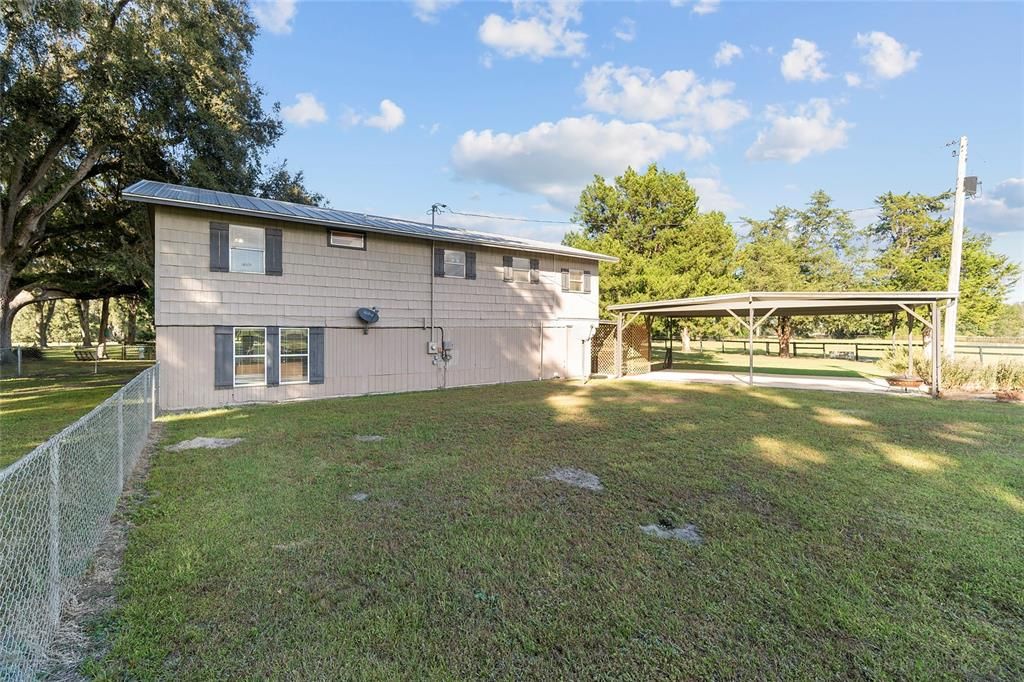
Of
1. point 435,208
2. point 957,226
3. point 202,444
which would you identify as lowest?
point 202,444

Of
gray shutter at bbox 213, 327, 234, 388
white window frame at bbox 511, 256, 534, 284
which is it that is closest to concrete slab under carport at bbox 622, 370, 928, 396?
white window frame at bbox 511, 256, 534, 284

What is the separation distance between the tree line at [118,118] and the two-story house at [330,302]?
13.6 feet

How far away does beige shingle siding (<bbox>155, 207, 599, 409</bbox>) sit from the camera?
29.9 feet

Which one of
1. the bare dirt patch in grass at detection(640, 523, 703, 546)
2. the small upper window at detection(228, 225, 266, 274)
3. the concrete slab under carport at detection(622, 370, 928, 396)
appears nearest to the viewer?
the bare dirt patch in grass at detection(640, 523, 703, 546)

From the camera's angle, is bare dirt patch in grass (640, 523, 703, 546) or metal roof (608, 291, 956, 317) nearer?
bare dirt patch in grass (640, 523, 703, 546)

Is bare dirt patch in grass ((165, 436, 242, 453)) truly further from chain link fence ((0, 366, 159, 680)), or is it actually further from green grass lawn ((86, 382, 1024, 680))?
chain link fence ((0, 366, 159, 680))

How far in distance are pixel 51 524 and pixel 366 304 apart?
9172 millimetres

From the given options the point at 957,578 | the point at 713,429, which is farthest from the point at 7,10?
the point at 957,578

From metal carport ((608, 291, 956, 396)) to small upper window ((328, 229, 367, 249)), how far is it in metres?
8.42

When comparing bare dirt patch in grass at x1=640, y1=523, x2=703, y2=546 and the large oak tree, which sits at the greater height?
the large oak tree

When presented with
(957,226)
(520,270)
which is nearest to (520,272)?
(520,270)

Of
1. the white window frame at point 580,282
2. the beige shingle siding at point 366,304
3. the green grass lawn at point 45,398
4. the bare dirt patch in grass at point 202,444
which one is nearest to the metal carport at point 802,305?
the white window frame at point 580,282

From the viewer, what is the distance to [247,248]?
32.2 feet

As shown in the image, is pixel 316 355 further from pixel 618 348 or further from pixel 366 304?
pixel 618 348
